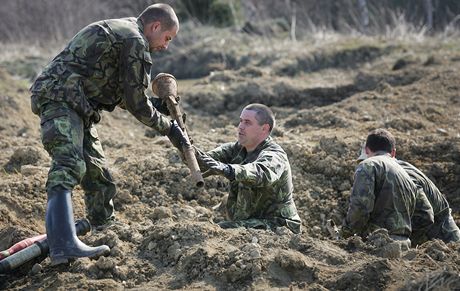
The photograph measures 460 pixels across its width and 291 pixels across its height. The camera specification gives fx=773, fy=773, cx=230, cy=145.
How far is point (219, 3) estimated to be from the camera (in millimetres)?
18422

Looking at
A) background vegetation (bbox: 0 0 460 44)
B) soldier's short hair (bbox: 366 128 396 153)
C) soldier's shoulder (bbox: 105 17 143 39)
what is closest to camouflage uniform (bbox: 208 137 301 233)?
soldier's short hair (bbox: 366 128 396 153)

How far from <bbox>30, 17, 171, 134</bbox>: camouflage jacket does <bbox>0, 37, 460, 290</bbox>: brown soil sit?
93 centimetres

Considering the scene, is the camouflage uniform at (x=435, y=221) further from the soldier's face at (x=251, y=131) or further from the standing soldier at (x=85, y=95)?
the standing soldier at (x=85, y=95)

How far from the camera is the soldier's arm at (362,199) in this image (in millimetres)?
6336

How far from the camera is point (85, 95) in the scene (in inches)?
207

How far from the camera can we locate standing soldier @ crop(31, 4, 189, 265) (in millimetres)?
4820

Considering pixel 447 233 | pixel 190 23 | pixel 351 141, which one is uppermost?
pixel 190 23

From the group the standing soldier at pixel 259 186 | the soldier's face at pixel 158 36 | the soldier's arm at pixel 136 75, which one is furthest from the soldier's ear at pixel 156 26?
the standing soldier at pixel 259 186

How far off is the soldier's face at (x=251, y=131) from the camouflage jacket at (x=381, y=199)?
886 mm

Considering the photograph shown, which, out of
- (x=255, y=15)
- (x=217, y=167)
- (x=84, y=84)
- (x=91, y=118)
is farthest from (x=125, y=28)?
(x=255, y=15)

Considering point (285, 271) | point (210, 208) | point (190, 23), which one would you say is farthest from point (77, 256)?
point (190, 23)

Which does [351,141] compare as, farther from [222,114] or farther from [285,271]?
[285,271]

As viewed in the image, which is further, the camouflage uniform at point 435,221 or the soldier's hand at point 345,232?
the camouflage uniform at point 435,221

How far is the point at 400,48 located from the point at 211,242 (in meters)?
10.2
